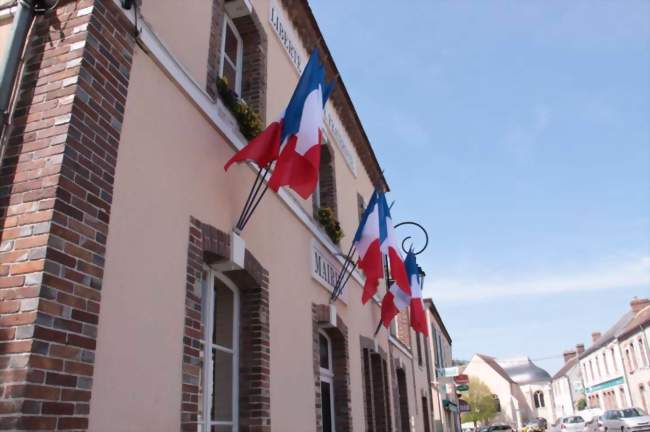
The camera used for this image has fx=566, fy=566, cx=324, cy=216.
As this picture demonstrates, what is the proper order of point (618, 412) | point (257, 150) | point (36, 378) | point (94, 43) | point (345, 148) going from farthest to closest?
point (618, 412) < point (345, 148) < point (257, 150) < point (94, 43) < point (36, 378)

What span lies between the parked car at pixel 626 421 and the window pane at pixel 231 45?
68.2ft

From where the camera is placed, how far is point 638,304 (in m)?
40.9

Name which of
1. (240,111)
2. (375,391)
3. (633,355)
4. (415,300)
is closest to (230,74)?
(240,111)

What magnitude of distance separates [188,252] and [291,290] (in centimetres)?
250

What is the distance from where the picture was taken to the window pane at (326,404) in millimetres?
8270

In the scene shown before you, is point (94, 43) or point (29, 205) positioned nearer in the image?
point (29, 205)

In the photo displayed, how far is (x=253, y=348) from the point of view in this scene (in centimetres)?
564

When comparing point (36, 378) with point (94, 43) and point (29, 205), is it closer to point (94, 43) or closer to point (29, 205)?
point (29, 205)

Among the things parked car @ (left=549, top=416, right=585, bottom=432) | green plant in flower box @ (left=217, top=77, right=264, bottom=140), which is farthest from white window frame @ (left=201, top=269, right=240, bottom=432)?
parked car @ (left=549, top=416, right=585, bottom=432)

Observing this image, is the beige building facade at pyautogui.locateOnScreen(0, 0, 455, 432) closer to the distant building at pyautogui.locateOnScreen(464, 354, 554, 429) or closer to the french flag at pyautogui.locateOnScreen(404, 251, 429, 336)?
the french flag at pyautogui.locateOnScreen(404, 251, 429, 336)

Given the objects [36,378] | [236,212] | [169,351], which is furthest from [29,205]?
[236,212]

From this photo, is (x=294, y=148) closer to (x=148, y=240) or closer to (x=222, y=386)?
(x=148, y=240)

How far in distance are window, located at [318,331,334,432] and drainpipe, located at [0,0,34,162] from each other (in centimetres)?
560

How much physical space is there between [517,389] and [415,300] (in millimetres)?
71026
